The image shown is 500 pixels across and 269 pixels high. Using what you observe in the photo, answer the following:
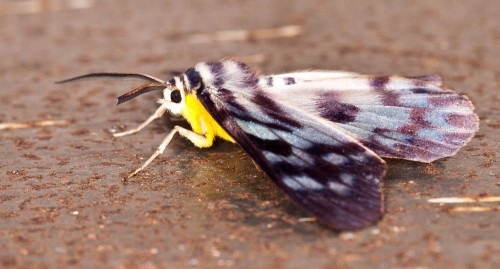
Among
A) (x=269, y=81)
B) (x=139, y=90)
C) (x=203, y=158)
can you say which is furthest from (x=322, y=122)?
(x=139, y=90)

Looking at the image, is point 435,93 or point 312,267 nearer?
point 312,267

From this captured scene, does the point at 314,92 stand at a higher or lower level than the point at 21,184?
higher

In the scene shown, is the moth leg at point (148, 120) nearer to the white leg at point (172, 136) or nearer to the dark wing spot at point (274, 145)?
the white leg at point (172, 136)

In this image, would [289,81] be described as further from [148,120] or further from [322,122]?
[148,120]

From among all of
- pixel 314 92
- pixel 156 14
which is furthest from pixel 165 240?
pixel 156 14

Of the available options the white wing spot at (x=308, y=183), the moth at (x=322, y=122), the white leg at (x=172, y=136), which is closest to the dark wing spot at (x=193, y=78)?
the moth at (x=322, y=122)

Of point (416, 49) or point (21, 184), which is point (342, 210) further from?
point (416, 49)
